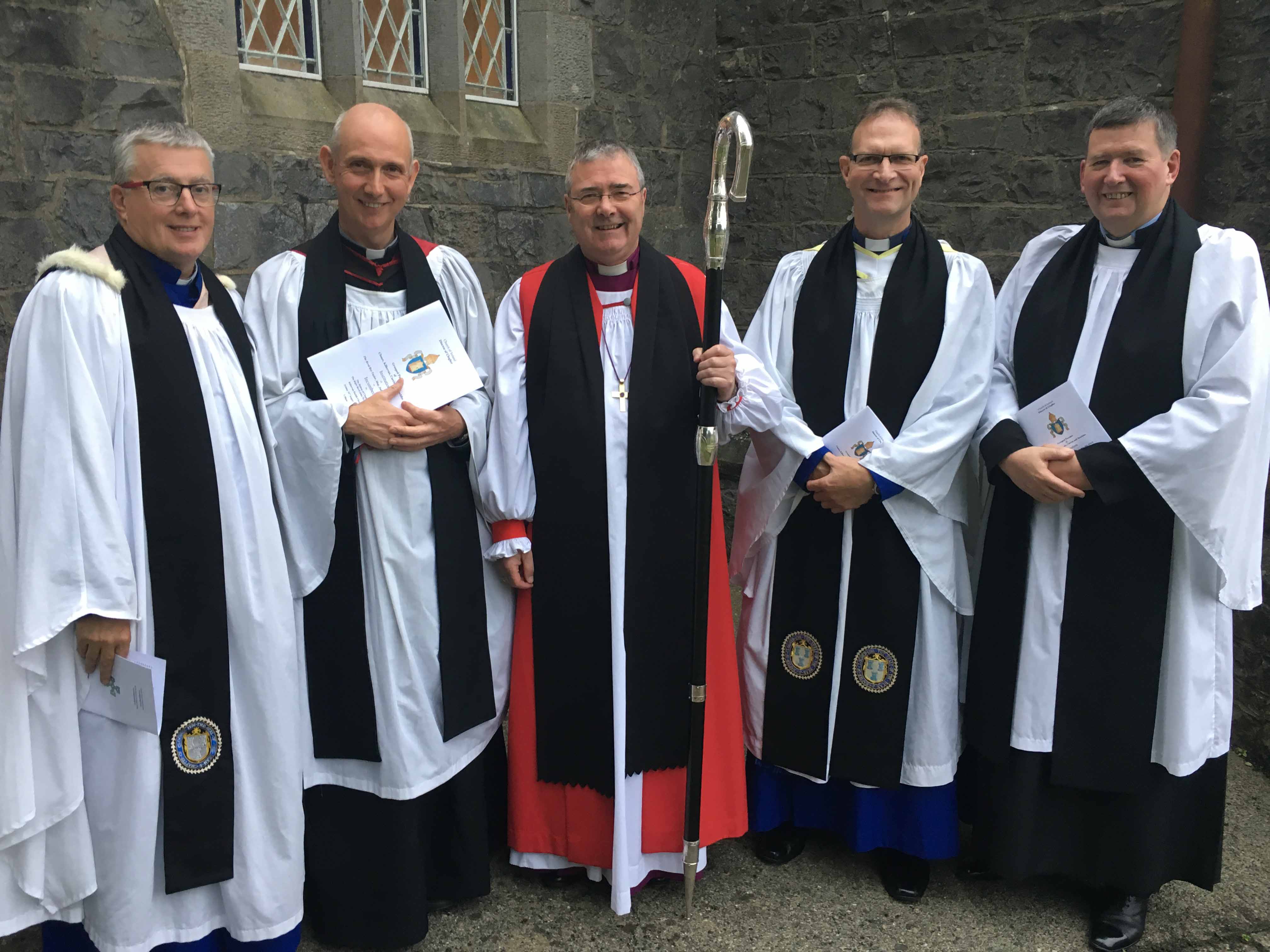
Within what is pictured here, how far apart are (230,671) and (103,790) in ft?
1.23

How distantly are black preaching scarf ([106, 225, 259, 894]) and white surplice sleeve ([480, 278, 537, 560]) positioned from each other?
2.47 ft

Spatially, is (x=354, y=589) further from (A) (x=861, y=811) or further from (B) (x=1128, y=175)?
(B) (x=1128, y=175)

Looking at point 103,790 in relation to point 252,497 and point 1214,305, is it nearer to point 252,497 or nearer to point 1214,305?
point 252,497

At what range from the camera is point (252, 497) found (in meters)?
2.58

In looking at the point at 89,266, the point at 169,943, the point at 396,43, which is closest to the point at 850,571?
the point at 169,943

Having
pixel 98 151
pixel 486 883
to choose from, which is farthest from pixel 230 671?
pixel 98 151

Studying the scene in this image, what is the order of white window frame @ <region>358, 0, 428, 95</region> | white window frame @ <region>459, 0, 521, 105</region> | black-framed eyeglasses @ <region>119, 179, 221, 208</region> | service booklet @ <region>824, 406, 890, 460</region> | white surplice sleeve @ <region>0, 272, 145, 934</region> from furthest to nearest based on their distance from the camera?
white window frame @ <region>459, 0, 521, 105</region> < white window frame @ <region>358, 0, 428, 95</region> < service booklet @ <region>824, 406, 890, 460</region> < black-framed eyeglasses @ <region>119, 179, 221, 208</region> < white surplice sleeve @ <region>0, 272, 145, 934</region>

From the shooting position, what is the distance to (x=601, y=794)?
3039mm

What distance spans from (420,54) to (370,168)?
2.96 m

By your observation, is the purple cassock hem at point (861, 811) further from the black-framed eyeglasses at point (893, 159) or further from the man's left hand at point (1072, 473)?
the black-framed eyeglasses at point (893, 159)

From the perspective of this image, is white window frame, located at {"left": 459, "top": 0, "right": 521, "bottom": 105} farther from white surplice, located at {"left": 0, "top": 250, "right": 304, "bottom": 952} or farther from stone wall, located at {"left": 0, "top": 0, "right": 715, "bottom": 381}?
white surplice, located at {"left": 0, "top": 250, "right": 304, "bottom": 952}

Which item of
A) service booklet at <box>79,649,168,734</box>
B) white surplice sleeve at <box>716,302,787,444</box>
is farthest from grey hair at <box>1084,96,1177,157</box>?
service booklet at <box>79,649,168,734</box>

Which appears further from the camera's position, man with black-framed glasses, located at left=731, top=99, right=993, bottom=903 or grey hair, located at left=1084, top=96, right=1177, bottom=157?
man with black-framed glasses, located at left=731, top=99, right=993, bottom=903

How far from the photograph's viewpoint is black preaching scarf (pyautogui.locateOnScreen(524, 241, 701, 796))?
9.73 feet
